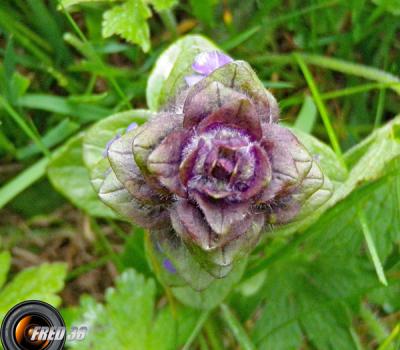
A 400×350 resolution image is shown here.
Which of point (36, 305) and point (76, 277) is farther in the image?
point (76, 277)

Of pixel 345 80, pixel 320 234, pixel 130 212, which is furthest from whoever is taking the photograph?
pixel 345 80

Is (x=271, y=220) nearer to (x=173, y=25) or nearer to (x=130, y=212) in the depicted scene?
(x=130, y=212)

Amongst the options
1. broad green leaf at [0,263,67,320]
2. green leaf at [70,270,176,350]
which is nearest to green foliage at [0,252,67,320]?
broad green leaf at [0,263,67,320]

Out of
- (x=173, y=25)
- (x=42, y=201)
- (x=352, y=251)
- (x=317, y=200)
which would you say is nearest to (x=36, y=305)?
(x=42, y=201)

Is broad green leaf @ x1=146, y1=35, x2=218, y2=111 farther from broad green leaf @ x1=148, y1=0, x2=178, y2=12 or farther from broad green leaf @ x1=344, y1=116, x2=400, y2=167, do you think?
broad green leaf @ x1=344, y1=116, x2=400, y2=167

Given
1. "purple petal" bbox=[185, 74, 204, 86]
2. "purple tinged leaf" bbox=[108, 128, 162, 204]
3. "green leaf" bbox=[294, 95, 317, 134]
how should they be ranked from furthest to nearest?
"green leaf" bbox=[294, 95, 317, 134] → "purple petal" bbox=[185, 74, 204, 86] → "purple tinged leaf" bbox=[108, 128, 162, 204]

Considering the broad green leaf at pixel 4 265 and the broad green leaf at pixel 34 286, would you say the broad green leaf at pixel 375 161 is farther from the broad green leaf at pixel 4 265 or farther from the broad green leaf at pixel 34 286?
the broad green leaf at pixel 4 265

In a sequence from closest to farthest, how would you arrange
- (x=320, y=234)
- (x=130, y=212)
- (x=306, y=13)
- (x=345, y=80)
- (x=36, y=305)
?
(x=130, y=212) < (x=36, y=305) < (x=320, y=234) < (x=306, y=13) < (x=345, y=80)

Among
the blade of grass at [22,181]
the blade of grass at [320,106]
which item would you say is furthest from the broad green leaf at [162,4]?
the blade of grass at [22,181]
